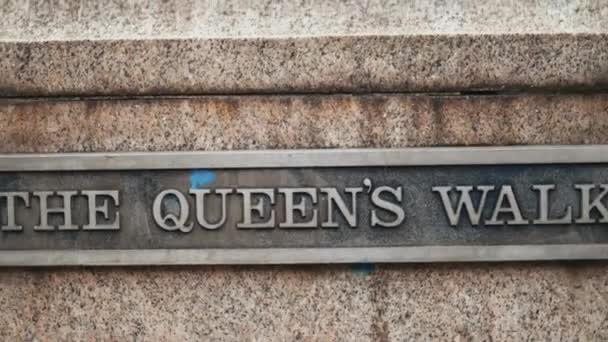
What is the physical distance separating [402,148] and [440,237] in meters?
0.37

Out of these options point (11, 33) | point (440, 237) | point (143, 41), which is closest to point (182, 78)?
point (143, 41)

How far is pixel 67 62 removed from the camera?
314cm

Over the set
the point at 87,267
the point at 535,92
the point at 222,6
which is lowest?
the point at 87,267

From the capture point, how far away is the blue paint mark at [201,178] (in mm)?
3104

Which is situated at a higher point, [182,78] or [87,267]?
[182,78]

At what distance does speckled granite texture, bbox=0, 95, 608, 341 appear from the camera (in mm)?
3115

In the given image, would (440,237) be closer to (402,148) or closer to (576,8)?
(402,148)

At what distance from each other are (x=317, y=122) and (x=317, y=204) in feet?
1.04

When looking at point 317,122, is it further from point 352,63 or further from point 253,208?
point 253,208

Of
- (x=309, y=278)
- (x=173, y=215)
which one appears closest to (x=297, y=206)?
(x=309, y=278)

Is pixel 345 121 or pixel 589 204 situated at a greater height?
pixel 345 121

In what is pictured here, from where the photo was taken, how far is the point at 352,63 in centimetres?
310

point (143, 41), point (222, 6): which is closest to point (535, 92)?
point (222, 6)

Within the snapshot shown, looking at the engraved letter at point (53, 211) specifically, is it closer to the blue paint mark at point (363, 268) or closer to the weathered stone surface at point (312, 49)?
the weathered stone surface at point (312, 49)
